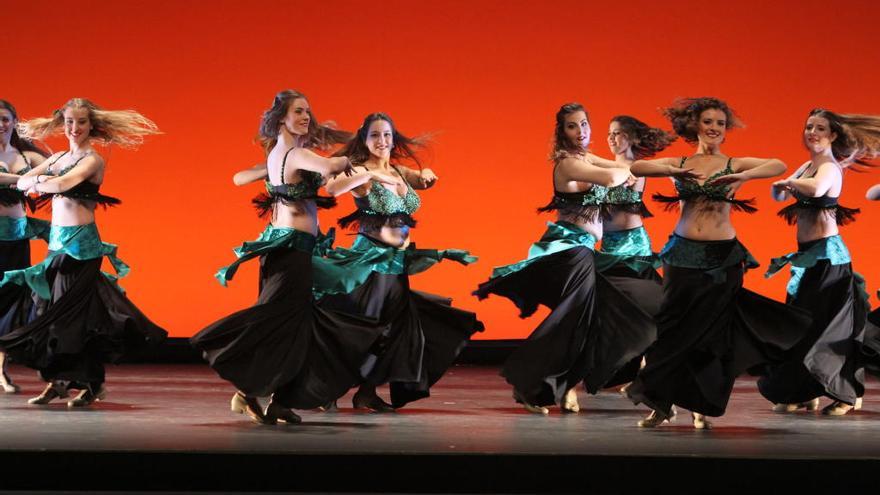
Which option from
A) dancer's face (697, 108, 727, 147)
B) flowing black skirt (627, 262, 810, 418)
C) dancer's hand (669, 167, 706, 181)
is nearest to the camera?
flowing black skirt (627, 262, 810, 418)

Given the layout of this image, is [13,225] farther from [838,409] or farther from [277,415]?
[838,409]

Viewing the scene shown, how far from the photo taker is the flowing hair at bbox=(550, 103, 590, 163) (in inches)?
248

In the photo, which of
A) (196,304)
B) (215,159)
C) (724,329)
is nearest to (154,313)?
(196,304)

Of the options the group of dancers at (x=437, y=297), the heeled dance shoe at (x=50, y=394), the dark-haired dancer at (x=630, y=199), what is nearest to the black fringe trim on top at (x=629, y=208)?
the dark-haired dancer at (x=630, y=199)

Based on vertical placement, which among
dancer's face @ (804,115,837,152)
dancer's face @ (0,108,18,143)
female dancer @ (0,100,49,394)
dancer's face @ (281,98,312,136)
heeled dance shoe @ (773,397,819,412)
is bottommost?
heeled dance shoe @ (773,397,819,412)

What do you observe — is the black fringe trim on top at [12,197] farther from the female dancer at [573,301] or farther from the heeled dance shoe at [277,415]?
the female dancer at [573,301]

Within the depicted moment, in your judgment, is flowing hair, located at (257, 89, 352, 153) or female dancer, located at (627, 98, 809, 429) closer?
female dancer, located at (627, 98, 809, 429)

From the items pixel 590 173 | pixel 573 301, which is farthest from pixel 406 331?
pixel 590 173

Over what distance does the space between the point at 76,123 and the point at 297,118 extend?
4.11 feet

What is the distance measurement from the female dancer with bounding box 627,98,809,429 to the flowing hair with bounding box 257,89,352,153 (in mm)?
1431

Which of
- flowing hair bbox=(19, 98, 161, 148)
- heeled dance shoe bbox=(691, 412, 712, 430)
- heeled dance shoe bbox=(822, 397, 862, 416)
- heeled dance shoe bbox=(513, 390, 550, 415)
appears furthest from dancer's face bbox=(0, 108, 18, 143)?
heeled dance shoe bbox=(822, 397, 862, 416)

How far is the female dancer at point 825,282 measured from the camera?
6.35 metres

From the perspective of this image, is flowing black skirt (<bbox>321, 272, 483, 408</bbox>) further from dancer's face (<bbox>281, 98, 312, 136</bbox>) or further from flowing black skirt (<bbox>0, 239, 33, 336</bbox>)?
flowing black skirt (<bbox>0, 239, 33, 336</bbox>)

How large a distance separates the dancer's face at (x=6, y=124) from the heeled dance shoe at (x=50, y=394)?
57.1 inches
